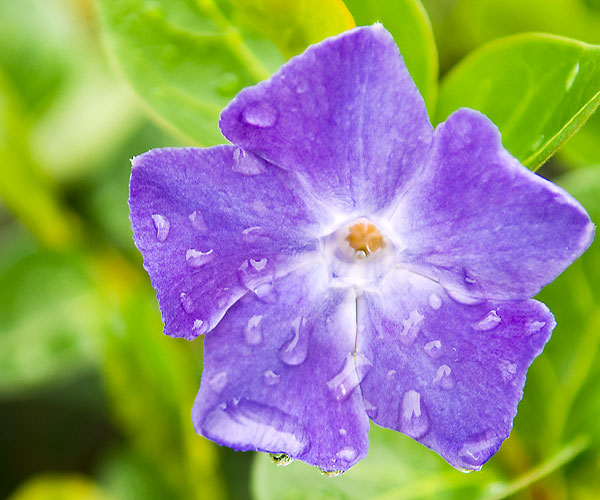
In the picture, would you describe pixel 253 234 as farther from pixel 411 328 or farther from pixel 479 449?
pixel 479 449

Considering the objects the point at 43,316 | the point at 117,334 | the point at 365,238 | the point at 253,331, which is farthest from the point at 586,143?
the point at 43,316

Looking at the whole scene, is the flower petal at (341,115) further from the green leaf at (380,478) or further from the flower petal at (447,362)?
the green leaf at (380,478)

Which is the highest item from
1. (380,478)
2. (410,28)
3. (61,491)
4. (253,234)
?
(410,28)

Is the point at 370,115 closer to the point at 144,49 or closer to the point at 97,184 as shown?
the point at 144,49

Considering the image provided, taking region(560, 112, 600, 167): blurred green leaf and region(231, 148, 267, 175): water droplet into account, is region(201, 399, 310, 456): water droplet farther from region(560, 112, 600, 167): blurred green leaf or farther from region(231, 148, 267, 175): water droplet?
region(560, 112, 600, 167): blurred green leaf

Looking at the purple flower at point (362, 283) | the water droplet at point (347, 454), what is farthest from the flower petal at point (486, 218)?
the water droplet at point (347, 454)
